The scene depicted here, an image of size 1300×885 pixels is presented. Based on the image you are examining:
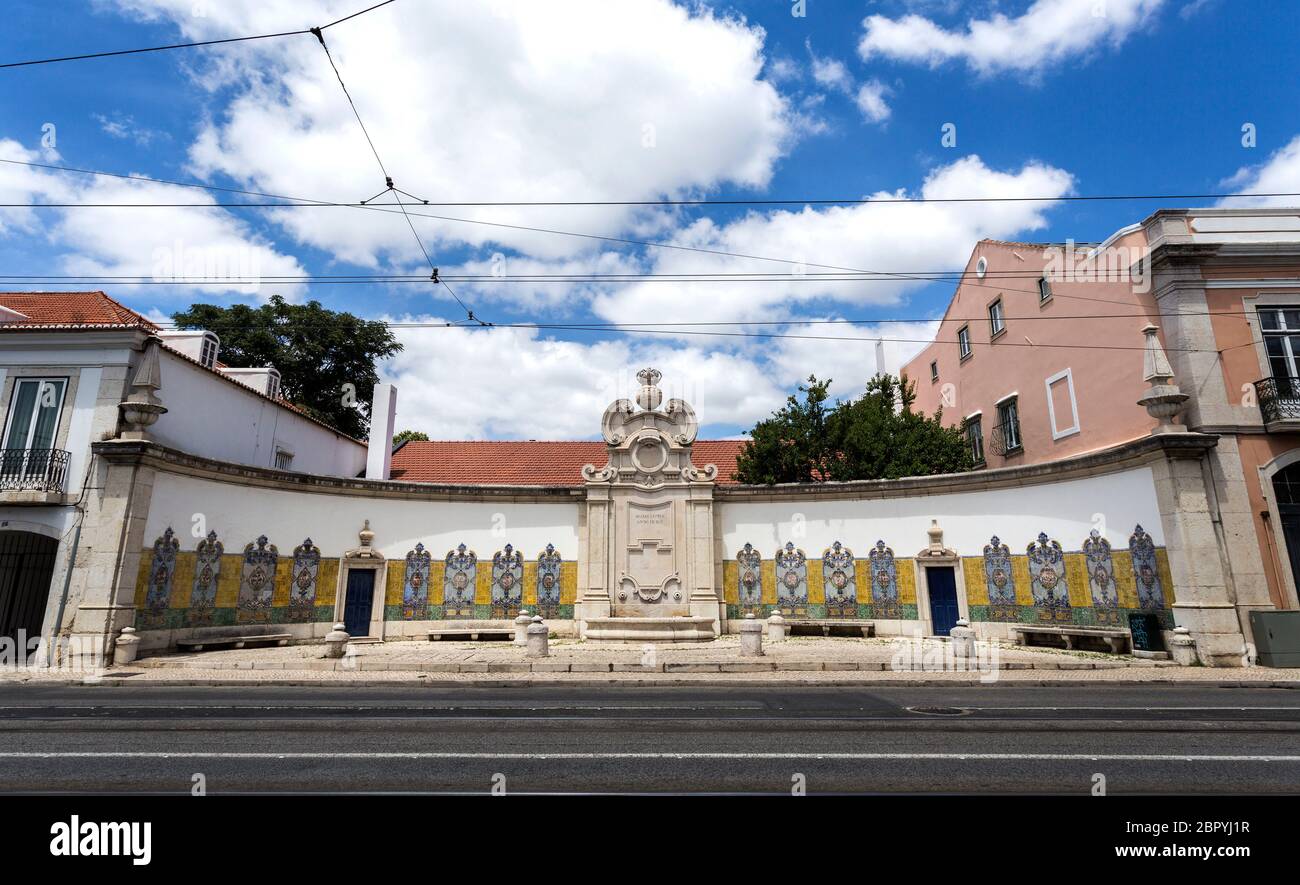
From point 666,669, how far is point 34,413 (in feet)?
53.1

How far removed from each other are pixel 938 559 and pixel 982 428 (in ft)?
25.9

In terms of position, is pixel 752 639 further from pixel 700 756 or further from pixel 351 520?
pixel 351 520

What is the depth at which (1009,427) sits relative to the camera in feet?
73.0

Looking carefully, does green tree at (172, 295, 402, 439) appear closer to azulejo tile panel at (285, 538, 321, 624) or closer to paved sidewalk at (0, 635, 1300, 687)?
azulejo tile panel at (285, 538, 321, 624)

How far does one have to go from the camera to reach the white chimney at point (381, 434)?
25531 mm

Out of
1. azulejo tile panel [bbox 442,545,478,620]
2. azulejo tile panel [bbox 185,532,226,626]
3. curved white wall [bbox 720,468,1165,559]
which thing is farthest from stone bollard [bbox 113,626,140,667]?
curved white wall [bbox 720,468,1165,559]

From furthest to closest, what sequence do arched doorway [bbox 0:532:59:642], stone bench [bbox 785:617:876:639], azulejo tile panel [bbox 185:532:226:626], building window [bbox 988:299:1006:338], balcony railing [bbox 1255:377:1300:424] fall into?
1. building window [bbox 988:299:1006:338]
2. stone bench [bbox 785:617:876:639]
3. azulejo tile panel [bbox 185:532:226:626]
4. arched doorway [bbox 0:532:59:642]
5. balcony railing [bbox 1255:377:1300:424]

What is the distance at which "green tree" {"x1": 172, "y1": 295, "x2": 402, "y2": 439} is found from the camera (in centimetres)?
3075

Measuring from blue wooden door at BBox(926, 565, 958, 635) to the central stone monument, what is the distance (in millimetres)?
6331

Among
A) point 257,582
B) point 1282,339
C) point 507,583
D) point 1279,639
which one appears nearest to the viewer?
point 1279,639

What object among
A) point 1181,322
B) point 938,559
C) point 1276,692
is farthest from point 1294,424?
point 938,559

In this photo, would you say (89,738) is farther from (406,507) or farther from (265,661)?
(406,507)

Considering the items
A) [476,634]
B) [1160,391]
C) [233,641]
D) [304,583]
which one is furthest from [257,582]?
[1160,391]

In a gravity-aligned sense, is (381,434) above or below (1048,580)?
above
